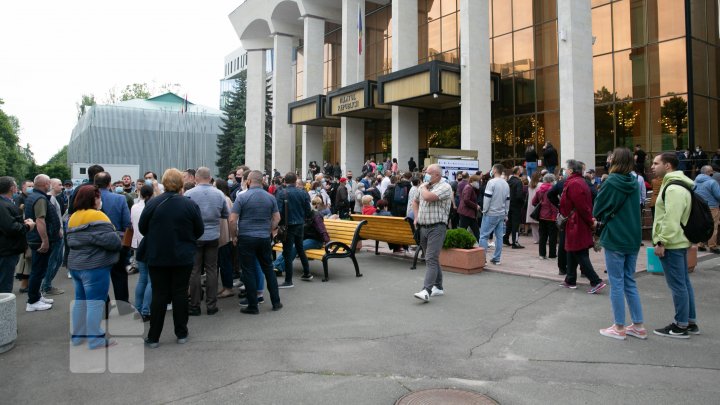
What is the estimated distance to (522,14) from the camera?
76.3 feet

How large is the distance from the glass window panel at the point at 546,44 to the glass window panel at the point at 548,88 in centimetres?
37

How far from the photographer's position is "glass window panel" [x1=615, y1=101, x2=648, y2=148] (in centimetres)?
2047

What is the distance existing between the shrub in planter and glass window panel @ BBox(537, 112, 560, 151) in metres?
15.1

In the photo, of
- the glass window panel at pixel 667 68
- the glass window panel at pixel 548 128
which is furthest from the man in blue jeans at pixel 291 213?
the glass window panel at pixel 667 68

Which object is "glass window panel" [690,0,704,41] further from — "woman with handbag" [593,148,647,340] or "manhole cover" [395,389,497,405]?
"manhole cover" [395,389,497,405]

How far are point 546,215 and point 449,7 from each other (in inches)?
774

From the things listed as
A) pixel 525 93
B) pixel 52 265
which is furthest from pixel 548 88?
pixel 52 265

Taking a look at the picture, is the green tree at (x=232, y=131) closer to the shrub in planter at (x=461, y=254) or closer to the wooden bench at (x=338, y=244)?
the wooden bench at (x=338, y=244)

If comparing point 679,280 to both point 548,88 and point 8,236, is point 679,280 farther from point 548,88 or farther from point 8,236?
point 548,88

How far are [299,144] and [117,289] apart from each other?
33.7 m

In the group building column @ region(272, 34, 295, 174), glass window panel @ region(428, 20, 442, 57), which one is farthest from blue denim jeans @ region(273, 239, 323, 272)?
building column @ region(272, 34, 295, 174)

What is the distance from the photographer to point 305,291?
7812 mm

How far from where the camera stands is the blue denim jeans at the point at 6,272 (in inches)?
238

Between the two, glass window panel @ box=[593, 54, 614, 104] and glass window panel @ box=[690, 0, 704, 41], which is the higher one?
glass window panel @ box=[690, 0, 704, 41]
